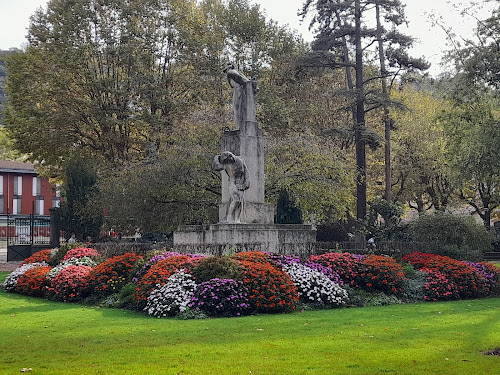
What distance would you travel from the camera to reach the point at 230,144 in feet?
65.7

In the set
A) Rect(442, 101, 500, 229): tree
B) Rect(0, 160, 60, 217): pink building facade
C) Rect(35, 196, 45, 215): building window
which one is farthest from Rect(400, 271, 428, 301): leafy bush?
Rect(35, 196, 45, 215): building window

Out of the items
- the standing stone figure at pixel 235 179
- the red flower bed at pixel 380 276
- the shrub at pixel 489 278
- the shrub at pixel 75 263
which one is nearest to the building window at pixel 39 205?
the shrub at pixel 75 263

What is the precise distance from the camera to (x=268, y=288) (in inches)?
542

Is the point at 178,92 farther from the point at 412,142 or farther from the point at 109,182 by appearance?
the point at 412,142

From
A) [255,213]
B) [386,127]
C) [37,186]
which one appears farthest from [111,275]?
[37,186]

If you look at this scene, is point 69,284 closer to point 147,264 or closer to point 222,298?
point 147,264

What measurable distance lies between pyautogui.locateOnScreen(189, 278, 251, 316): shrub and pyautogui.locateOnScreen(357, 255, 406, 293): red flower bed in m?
4.29

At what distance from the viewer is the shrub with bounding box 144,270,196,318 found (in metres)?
13.4

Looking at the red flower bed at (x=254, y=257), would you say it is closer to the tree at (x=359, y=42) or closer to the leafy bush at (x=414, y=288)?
the leafy bush at (x=414, y=288)

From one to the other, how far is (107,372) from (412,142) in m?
44.4

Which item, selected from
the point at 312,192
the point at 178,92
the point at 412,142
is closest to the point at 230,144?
the point at 312,192

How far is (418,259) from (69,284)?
34.3ft

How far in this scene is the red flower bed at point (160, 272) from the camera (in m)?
14.5

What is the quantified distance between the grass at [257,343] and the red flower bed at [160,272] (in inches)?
23.8
